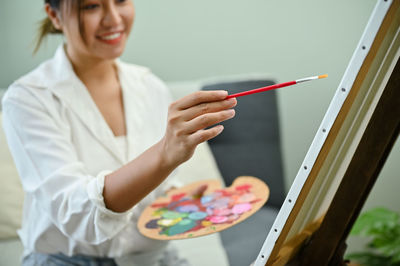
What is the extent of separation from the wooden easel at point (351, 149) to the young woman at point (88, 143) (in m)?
0.20

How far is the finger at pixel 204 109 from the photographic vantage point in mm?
732

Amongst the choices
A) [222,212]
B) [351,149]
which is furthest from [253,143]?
[351,149]

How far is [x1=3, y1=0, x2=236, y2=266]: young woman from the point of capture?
899 millimetres

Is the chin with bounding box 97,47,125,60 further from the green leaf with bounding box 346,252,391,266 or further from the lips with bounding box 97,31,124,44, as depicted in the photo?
the green leaf with bounding box 346,252,391,266

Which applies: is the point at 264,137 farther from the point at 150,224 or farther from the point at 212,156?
the point at 150,224

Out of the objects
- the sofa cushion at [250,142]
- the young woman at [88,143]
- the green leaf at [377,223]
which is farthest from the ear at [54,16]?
the green leaf at [377,223]

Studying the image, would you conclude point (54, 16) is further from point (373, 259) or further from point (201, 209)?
point (373, 259)

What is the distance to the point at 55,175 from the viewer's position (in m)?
0.99

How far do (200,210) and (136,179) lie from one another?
242 mm

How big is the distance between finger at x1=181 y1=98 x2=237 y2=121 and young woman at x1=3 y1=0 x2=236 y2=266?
4 cm

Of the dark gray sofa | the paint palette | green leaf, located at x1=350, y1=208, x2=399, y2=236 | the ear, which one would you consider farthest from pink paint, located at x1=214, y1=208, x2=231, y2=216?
green leaf, located at x1=350, y1=208, x2=399, y2=236

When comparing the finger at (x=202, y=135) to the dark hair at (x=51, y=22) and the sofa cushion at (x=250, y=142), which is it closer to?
the dark hair at (x=51, y=22)

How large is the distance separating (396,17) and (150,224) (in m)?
0.62

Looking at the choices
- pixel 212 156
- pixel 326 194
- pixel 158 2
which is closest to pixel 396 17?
pixel 326 194
